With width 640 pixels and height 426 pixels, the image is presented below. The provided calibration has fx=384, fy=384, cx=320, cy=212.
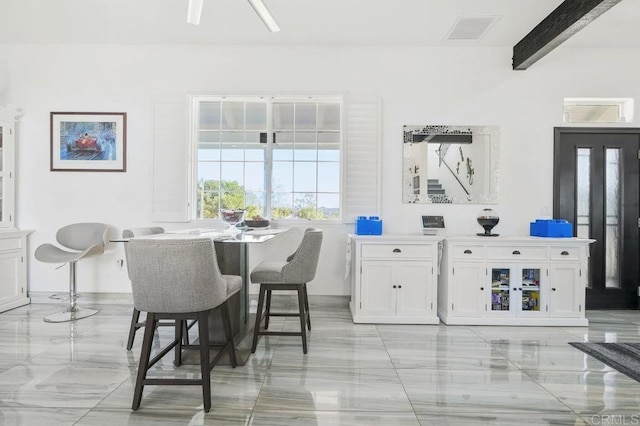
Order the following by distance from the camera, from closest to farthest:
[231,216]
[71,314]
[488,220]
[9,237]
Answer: [231,216] < [71,314] < [488,220] < [9,237]

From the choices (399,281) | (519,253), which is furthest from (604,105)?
(399,281)

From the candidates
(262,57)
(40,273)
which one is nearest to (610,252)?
(262,57)

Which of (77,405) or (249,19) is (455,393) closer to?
(77,405)

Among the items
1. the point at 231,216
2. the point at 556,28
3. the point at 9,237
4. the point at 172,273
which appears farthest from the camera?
the point at 9,237

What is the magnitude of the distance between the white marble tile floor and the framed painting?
1824 mm

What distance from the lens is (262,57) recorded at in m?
4.46

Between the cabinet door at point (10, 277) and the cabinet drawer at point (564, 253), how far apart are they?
571cm

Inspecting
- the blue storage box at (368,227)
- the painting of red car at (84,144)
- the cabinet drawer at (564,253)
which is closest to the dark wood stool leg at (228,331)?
the blue storage box at (368,227)

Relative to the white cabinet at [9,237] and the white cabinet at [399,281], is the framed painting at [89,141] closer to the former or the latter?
the white cabinet at [9,237]

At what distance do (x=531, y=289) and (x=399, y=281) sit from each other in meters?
1.33

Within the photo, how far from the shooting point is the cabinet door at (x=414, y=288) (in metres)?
3.86

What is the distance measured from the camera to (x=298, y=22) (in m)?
3.92

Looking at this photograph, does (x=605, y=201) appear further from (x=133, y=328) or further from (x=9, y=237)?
(x=9, y=237)

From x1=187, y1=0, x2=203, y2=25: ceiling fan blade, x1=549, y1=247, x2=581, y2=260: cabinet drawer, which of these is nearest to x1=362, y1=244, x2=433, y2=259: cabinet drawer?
x1=549, y1=247, x2=581, y2=260: cabinet drawer
